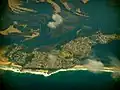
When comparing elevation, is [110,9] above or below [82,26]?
above

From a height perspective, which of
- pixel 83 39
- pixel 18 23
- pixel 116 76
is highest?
pixel 18 23

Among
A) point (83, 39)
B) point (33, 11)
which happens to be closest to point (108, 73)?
point (83, 39)

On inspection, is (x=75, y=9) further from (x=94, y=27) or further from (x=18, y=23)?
(x=18, y=23)

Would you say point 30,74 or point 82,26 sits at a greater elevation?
point 82,26

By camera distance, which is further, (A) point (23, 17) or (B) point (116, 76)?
(A) point (23, 17)

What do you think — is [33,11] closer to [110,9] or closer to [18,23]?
[18,23]

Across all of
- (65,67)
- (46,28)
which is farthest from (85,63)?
(46,28)
